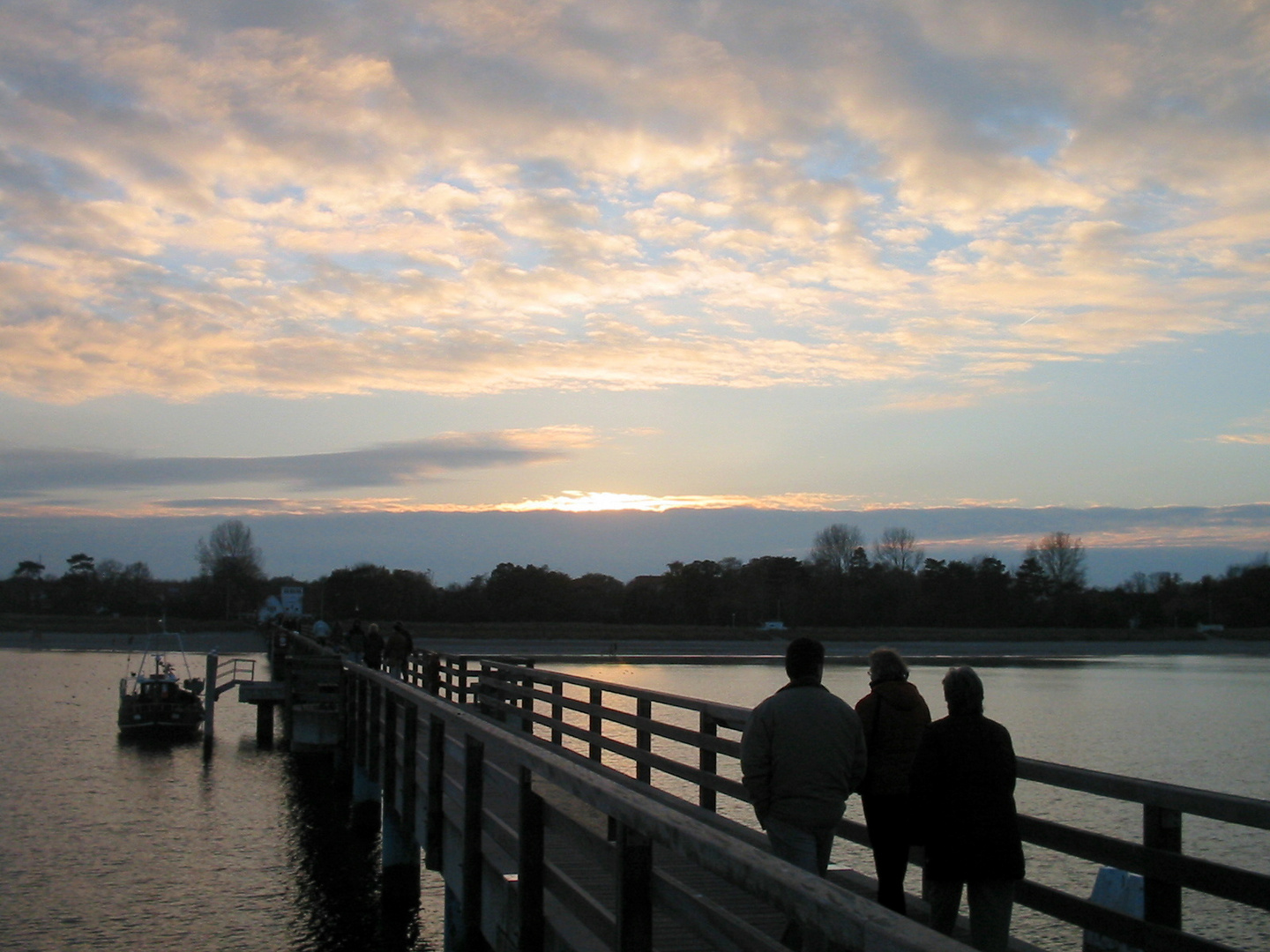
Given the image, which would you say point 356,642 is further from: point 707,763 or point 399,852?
point 707,763

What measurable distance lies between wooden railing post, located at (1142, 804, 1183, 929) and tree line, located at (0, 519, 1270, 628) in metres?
119

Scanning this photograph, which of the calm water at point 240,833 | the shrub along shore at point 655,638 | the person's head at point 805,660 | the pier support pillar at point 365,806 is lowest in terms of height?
the shrub along shore at point 655,638

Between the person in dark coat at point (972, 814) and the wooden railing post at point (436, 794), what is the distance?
4.97 metres

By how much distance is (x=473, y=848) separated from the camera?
24.6ft

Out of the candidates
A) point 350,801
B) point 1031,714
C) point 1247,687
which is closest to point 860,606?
point 1247,687

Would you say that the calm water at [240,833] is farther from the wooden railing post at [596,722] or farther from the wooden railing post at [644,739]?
the wooden railing post at [644,739]

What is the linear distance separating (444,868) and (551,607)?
12187 cm

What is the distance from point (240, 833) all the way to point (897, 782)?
14.5 metres

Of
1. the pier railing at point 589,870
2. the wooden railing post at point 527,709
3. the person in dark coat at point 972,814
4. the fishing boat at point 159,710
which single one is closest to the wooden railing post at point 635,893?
the pier railing at point 589,870

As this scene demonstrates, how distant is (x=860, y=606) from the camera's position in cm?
12506

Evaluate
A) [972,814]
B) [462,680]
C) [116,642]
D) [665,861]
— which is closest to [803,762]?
[972,814]

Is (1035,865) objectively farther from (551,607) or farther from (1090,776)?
(551,607)

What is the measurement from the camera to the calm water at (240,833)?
12094 millimetres

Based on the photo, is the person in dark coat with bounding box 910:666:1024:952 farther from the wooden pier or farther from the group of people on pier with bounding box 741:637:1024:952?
the wooden pier
